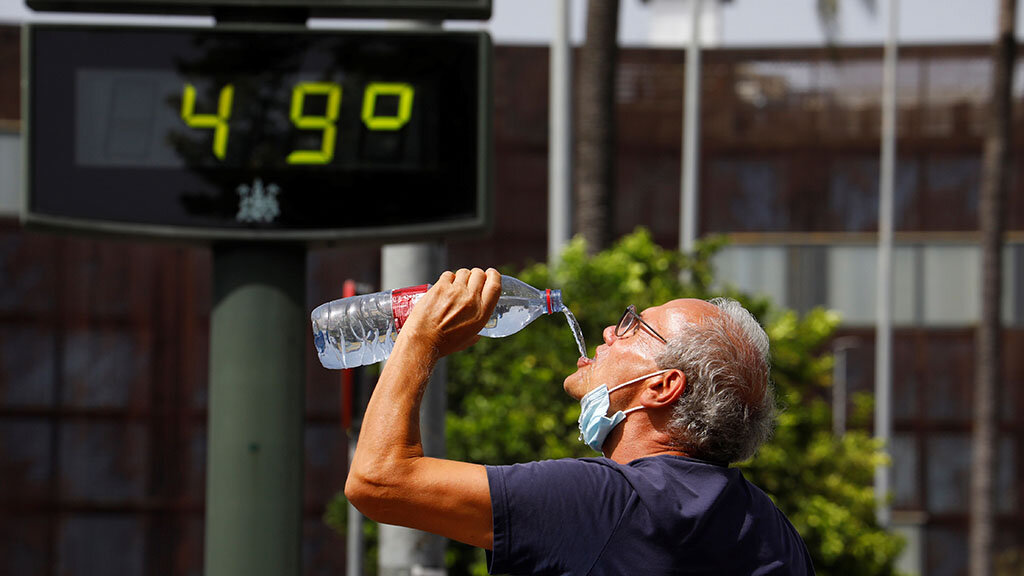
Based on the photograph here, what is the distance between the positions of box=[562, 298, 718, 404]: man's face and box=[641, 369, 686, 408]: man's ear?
0.03 metres

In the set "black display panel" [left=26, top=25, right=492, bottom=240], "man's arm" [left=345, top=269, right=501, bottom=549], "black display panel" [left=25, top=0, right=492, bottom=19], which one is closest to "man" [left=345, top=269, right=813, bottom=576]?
"man's arm" [left=345, top=269, right=501, bottom=549]

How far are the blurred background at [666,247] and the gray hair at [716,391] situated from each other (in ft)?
68.8

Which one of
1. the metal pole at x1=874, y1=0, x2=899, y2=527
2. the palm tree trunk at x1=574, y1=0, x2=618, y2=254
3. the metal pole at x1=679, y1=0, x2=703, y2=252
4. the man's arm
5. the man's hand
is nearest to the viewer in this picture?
the man's arm

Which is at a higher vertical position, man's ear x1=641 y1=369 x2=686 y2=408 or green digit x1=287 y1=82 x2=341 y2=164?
green digit x1=287 y1=82 x2=341 y2=164

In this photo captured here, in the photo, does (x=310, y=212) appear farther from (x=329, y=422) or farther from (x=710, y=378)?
(x=329, y=422)

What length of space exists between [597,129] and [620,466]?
11579 mm

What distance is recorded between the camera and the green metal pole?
→ 15.4ft

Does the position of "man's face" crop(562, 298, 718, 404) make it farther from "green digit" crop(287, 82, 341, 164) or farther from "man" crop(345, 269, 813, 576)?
"green digit" crop(287, 82, 341, 164)

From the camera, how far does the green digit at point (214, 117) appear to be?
458 centimetres

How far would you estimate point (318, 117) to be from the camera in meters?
4.62

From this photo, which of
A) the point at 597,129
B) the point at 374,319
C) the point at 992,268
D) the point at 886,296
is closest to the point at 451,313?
the point at 374,319

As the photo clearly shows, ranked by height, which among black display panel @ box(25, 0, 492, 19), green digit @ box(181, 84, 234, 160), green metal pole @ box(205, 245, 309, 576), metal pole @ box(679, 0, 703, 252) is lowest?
green metal pole @ box(205, 245, 309, 576)

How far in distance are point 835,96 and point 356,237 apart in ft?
75.3

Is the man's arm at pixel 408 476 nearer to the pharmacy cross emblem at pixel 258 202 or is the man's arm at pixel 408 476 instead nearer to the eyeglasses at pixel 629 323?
the eyeglasses at pixel 629 323
